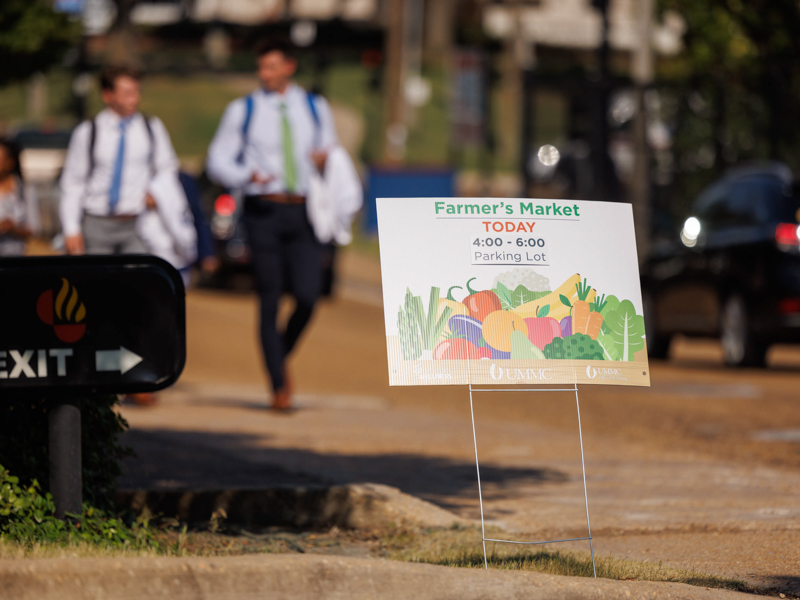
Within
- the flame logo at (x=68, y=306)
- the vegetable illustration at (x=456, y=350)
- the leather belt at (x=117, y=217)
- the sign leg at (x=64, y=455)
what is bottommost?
the sign leg at (x=64, y=455)

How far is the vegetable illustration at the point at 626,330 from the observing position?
4.20 meters

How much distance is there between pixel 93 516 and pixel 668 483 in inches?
113

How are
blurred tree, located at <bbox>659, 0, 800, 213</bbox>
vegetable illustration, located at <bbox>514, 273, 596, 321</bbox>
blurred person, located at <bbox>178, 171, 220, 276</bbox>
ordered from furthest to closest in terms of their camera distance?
blurred tree, located at <bbox>659, 0, 800, 213</bbox>, blurred person, located at <bbox>178, 171, 220, 276</bbox>, vegetable illustration, located at <bbox>514, 273, 596, 321</bbox>

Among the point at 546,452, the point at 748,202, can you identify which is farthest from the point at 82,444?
the point at 748,202

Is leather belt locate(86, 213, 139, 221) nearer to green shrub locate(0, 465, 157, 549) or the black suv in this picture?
green shrub locate(0, 465, 157, 549)

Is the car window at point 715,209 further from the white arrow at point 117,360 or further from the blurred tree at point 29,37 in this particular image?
the white arrow at point 117,360

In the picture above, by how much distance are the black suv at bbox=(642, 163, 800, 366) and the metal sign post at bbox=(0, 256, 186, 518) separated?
29.2ft

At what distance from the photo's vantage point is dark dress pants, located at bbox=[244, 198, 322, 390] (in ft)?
26.6

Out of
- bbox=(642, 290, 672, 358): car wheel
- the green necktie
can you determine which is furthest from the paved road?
bbox=(642, 290, 672, 358): car wheel

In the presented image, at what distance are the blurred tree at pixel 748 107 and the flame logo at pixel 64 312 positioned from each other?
1577 cm

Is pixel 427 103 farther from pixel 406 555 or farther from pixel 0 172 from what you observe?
pixel 406 555

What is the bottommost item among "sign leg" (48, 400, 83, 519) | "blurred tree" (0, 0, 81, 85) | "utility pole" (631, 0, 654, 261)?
"sign leg" (48, 400, 83, 519)

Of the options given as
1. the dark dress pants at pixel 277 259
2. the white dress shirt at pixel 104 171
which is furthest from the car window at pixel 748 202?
the white dress shirt at pixel 104 171

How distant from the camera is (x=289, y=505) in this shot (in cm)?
504
